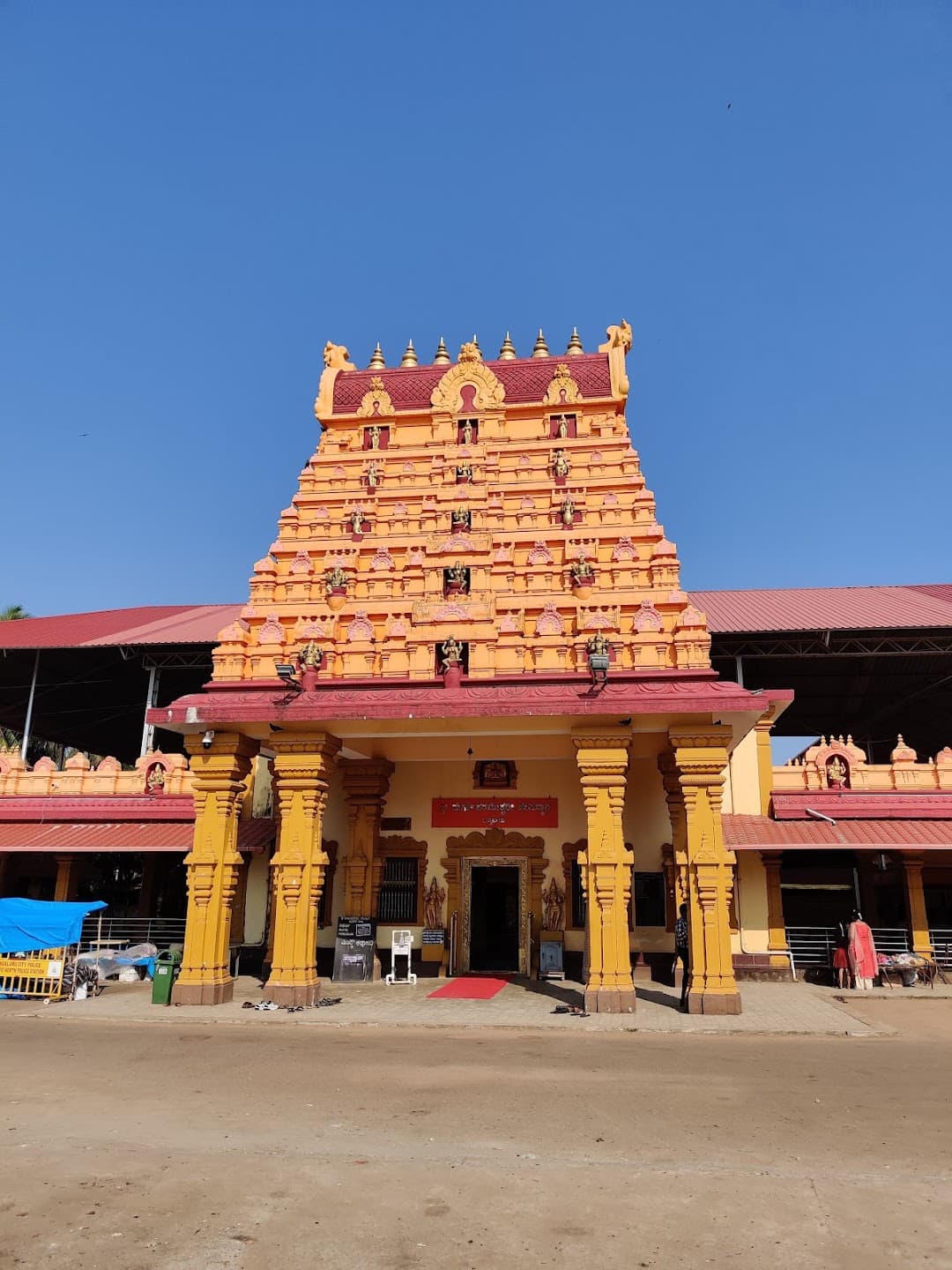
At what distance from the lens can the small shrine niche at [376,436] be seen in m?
20.7

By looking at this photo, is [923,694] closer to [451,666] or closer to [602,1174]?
[451,666]

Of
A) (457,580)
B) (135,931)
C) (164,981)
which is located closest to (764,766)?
(457,580)

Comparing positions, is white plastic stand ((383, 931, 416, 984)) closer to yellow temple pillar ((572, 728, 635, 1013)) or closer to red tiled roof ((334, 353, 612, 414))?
yellow temple pillar ((572, 728, 635, 1013))

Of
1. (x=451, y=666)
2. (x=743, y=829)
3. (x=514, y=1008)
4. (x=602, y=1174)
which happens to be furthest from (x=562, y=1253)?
(x=743, y=829)

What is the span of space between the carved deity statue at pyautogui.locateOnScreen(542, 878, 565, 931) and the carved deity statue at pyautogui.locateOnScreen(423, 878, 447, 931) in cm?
226

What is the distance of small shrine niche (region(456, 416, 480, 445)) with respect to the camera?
2036cm

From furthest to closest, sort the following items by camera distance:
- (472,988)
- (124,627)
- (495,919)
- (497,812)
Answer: (124,627)
(495,919)
(497,812)
(472,988)

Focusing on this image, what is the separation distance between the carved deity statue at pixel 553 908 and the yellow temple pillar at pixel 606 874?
4.12 metres

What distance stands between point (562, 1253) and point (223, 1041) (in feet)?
27.1

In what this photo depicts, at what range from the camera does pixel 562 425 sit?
20.2 metres

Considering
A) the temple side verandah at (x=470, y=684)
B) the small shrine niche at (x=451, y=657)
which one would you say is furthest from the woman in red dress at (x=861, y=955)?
the small shrine niche at (x=451, y=657)

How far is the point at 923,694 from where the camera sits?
2980cm

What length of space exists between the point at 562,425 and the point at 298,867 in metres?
11.9

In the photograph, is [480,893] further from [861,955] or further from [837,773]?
[837,773]
